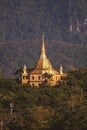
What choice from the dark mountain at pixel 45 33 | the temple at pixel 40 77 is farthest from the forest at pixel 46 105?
the dark mountain at pixel 45 33

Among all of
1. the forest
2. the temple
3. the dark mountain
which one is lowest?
the forest

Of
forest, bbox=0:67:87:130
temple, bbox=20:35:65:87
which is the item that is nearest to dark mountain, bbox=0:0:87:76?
temple, bbox=20:35:65:87

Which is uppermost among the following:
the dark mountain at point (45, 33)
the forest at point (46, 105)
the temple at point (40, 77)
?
the dark mountain at point (45, 33)

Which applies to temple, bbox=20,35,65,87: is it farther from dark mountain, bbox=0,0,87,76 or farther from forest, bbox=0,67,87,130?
dark mountain, bbox=0,0,87,76

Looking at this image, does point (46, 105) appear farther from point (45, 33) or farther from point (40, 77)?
point (45, 33)

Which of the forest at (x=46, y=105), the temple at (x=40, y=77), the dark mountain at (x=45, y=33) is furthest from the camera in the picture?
the dark mountain at (x=45, y=33)

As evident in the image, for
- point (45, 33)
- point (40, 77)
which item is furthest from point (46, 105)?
point (45, 33)

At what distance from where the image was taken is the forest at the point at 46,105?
5853 centimetres

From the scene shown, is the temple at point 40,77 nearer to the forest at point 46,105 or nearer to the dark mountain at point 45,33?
the forest at point 46,105

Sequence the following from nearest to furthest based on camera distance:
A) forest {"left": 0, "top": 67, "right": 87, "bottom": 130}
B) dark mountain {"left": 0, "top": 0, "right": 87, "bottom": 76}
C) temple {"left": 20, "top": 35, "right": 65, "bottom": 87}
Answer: forest {"left": 0, "top": 67, "right": 87, "bottom": 130} → temple {"left": 20, "top": 35, "right": 65, "bottom": 87} → dark mountain {"left": 0, "top": 0, "right": 87, "bottom": 76}

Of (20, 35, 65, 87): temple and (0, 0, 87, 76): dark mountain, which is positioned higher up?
(0, 0, 87, 76): dark mountain

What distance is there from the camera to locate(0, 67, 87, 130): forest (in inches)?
2304

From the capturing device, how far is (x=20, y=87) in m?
74.6

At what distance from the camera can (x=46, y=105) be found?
68.6 m
